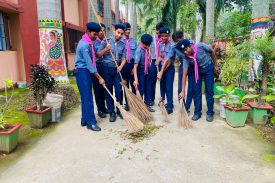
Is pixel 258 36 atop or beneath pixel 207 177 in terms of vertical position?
atop

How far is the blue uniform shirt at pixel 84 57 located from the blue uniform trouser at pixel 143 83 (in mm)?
1442

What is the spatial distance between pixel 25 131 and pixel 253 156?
3560 mm

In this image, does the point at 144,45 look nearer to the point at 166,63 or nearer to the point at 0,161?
the point at 166,63

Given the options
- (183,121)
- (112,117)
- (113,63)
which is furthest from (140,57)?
(183,121)

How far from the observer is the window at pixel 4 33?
743 centimetres

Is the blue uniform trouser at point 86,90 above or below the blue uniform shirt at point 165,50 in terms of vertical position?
below

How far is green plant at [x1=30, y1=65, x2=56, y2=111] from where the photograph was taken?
419 centimetres

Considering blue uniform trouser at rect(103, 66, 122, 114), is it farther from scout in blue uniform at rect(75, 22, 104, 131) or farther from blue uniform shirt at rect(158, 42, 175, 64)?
blue uniform shirt at rect(158, 42, 175, 64)

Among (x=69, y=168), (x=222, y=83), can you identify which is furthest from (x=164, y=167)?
(x=222, y=83)

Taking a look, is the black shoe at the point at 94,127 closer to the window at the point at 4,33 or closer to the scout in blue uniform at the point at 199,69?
the scout in blue uniform at the point at 199,69

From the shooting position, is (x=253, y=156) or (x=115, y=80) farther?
(x=115, y=80)

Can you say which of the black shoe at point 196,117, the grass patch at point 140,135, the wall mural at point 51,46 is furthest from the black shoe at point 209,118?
the wall mural at point 51,46

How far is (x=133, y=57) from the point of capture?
190 inches

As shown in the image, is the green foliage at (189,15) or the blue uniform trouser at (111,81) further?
the green foliage at (189,15)
